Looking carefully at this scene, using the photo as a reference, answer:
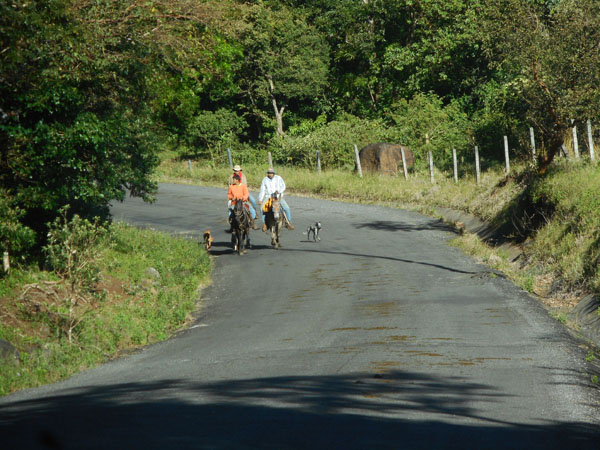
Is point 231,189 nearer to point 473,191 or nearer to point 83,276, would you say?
point 83,276

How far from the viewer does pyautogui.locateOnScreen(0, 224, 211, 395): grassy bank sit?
10922 mm

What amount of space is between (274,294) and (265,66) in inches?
1428

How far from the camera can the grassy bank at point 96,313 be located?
1092 cm

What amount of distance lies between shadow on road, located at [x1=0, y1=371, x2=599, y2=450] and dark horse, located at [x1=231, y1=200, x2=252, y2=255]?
1217 centimetres

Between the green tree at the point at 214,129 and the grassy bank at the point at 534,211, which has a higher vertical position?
the green tree at the point at 214,129

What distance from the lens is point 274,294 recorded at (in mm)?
15594

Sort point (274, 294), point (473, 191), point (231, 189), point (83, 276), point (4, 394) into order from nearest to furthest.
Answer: point (4, 394), point (83, 276), point (274, 294), point (231, 189), point (473, 191)

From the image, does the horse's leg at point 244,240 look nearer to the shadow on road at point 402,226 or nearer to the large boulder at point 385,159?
the shadow on road at point 402,226

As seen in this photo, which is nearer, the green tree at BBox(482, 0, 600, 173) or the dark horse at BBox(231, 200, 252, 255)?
the green tree at BBox(482, 0, 600, 173)

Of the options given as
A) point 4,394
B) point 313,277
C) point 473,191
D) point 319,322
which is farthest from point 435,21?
point 4,394

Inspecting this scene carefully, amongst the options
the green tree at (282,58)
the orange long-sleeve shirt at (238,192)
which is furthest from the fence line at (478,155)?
the orange long-sleeve shirt at (238,192)

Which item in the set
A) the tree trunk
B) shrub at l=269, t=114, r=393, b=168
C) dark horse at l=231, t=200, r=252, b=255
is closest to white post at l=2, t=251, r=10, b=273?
dark horse at l=231, t=200, r=252, b=255

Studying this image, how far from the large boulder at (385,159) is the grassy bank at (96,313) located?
18.7m

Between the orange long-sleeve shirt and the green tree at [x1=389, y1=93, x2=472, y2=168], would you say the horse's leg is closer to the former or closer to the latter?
the orange long-sleeve shirt
